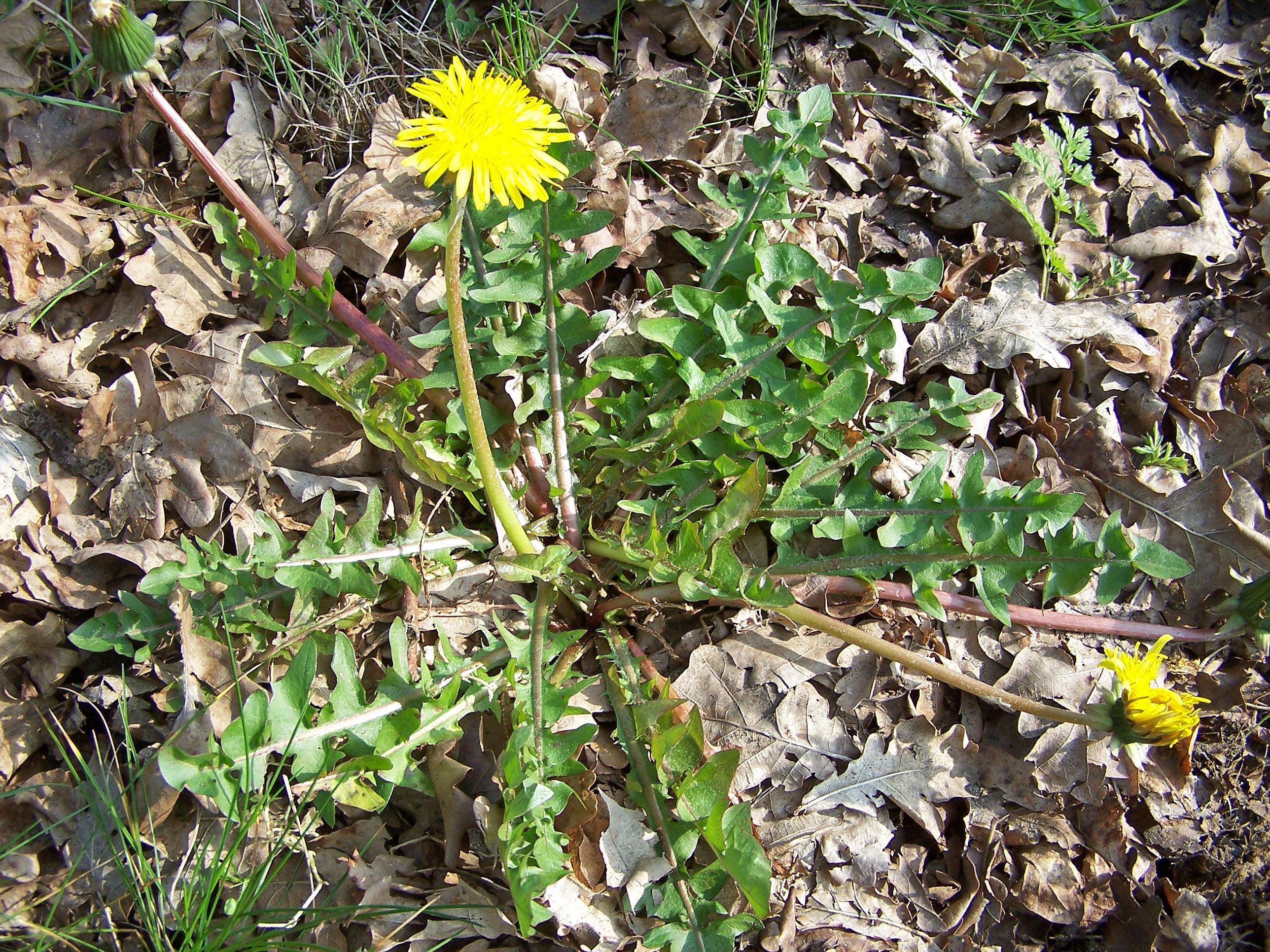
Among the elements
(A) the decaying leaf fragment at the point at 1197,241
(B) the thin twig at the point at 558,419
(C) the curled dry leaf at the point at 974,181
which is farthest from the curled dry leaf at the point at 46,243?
(A) the decaying leaf fragment at the point at 1197,241

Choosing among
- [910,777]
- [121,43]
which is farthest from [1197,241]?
[121,43]

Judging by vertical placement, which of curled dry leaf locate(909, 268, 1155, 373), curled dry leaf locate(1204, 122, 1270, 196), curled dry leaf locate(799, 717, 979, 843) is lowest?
curled dry leaf locate(799, 717, 979, 843)

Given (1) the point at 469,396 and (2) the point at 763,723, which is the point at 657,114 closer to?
(1) the point at 469,396

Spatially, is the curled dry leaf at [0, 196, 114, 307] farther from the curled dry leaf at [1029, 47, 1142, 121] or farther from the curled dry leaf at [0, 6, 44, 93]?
the curled dry leaf at [1029, 47, 1142, 121]

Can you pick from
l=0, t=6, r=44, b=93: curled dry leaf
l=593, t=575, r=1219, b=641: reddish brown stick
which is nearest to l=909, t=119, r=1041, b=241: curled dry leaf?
l=593, t=575, r=1219, b=641: reddish brown stick

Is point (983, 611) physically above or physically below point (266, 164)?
below

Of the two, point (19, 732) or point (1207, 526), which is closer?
point (19, 732)

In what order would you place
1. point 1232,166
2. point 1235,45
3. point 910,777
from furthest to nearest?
1. point 1235,45
2. point 1232,166
3. point 910,777
